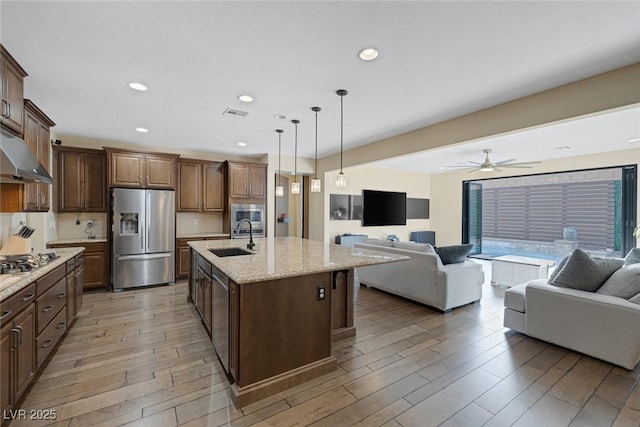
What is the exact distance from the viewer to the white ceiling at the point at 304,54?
5.98ft

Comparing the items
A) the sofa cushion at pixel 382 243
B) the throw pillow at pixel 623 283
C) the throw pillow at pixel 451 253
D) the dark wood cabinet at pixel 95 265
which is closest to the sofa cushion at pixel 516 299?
the throw pillow at pixel 623 283

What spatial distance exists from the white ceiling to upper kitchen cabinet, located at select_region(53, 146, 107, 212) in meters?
0.93

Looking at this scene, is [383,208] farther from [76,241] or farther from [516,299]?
[76,241]

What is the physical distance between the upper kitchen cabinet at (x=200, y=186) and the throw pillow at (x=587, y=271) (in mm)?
5555

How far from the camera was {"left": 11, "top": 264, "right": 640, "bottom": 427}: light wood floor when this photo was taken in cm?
186

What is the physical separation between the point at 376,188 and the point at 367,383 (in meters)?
6.10

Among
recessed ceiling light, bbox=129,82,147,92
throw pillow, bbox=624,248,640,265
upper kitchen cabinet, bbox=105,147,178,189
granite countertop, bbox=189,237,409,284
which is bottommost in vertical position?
throw pillow, bbox=624,248,640,265

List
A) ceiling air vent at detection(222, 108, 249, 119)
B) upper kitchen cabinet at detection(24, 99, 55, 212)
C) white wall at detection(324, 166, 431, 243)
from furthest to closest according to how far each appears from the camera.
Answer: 1. white wall at detection(324, 166, 431, 243)
2. ceiling air vent at detection(222, 108, 249, 119)
3. upper kitchen cabinet at detection(24, 99, 55, 212)

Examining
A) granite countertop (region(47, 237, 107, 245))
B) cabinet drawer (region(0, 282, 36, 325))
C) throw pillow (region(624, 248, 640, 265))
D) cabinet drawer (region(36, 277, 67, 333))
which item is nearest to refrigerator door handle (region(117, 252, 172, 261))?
granite countertop (region(47, 237, 107, 245))

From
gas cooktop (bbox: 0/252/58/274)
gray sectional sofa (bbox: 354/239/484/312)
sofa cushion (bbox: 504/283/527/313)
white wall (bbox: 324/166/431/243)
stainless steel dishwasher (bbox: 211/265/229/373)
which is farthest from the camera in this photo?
white wall (bbox: 324/166/431/243)

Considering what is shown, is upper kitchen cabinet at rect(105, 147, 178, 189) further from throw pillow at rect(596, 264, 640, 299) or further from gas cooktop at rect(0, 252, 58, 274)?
throw pillow at rect(596, 264, 640, 299)

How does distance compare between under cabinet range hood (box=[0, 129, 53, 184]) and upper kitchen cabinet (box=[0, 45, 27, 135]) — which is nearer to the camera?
under cabinet range hood (box=[0, 129, 53, 184])

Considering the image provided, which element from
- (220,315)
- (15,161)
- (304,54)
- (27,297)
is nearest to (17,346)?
(27,297)

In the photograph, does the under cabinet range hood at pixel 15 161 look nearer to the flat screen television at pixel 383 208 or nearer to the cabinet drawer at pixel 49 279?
the cabinet drawer at pixel 49 279
